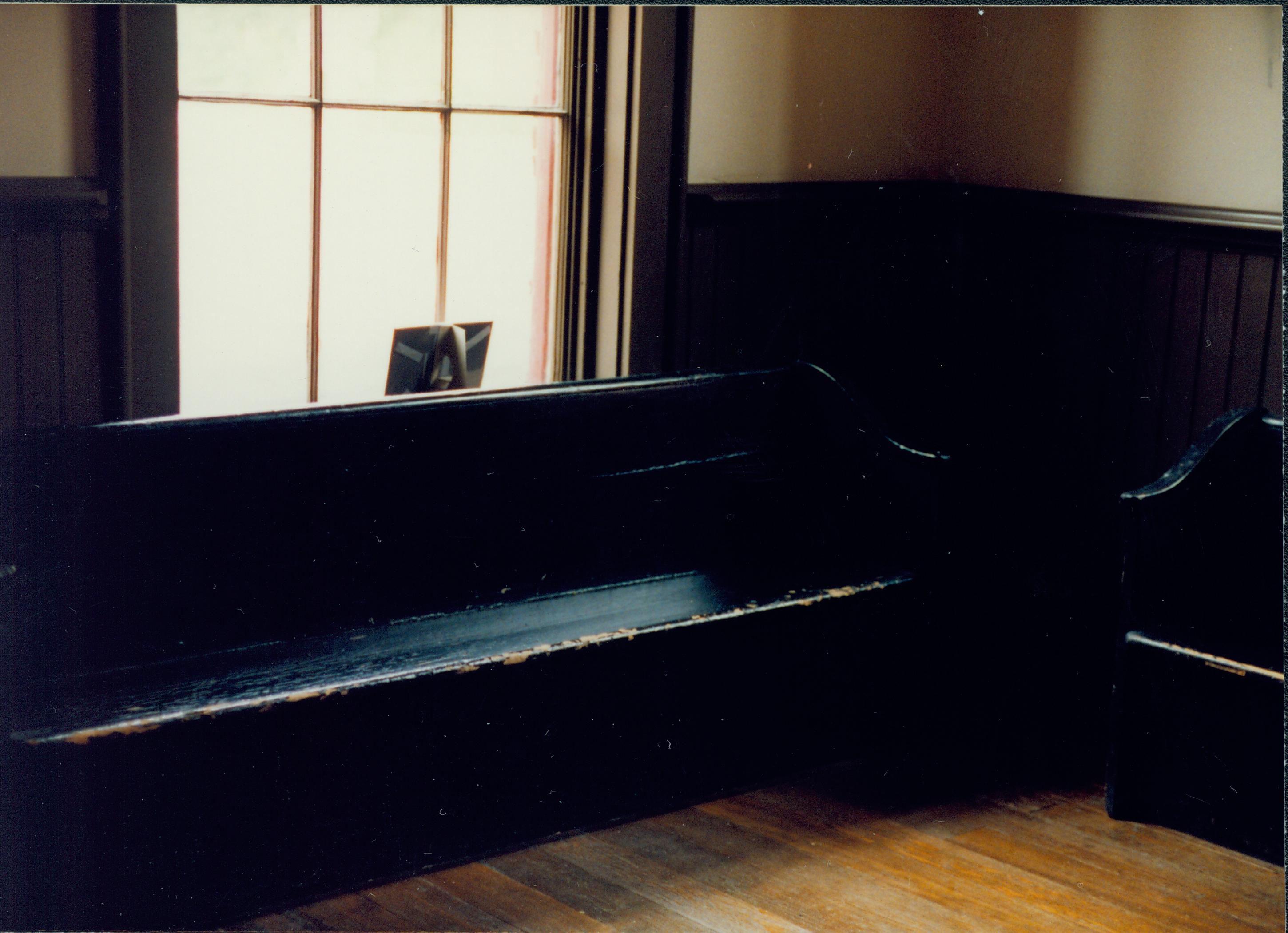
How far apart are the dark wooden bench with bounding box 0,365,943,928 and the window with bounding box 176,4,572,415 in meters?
0.21

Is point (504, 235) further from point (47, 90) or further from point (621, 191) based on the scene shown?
point (47, 90)

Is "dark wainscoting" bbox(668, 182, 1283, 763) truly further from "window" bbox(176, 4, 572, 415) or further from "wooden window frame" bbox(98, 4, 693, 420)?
"window" bbox(176, 4, 572, 415)

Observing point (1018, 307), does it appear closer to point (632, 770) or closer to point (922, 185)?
point (922, 185)

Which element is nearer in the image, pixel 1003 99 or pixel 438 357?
pixel 438 357

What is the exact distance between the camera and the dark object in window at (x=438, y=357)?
3039mm

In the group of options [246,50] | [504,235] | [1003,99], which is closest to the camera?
[246,50]

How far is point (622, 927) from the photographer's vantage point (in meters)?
2.22

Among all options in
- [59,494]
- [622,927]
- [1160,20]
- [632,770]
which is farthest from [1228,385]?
[59,494]

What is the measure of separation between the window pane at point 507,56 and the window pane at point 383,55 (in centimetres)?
5

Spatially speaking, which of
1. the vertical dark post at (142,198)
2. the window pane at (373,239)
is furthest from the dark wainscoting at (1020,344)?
the vertical dark post at (142,198)

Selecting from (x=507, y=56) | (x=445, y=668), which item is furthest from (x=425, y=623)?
(x=507, y=56)

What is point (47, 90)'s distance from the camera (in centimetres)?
237

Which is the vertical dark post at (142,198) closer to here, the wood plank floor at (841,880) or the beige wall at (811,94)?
the wood plank floor at (841,880)

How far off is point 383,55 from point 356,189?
0.29 meters
